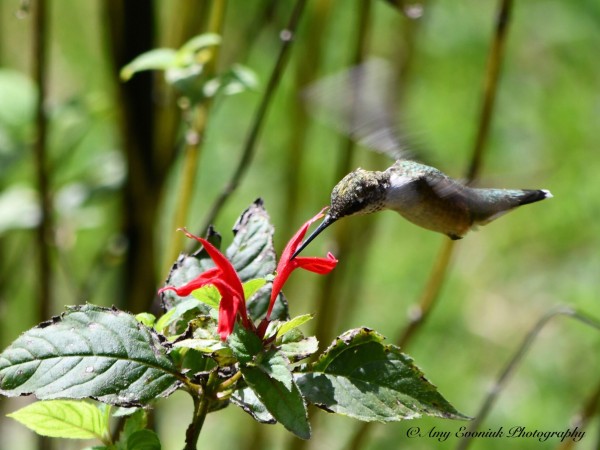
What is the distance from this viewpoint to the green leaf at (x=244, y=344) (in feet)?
2.17

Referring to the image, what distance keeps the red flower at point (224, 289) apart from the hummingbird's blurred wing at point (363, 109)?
367 millimetres

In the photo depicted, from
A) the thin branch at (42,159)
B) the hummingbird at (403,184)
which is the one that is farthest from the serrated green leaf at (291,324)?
the thin branch at (42,159)

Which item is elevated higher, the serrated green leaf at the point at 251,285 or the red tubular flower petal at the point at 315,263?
the red tubular flower petal at the point at 315,263

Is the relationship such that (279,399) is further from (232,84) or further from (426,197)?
(232,84)

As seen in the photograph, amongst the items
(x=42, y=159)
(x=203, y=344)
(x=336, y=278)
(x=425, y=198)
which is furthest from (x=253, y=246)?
A: (x=336, y=278)

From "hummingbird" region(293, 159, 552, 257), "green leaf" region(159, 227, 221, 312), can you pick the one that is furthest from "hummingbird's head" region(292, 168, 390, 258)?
"green leaf" region(159, 227, 221, 312)

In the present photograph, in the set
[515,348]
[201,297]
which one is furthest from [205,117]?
[515,348]

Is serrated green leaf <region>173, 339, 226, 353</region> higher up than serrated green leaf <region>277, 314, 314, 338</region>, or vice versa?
serrated green leaf <region>277, 314, 314, 338</region>

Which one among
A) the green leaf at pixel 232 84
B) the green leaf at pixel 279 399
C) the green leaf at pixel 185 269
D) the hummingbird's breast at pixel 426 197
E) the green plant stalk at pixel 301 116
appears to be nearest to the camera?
the green leaf at pixel 279 399

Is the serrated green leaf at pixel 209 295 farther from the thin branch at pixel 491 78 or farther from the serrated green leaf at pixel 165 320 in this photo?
the thin branch at pixel 491 78

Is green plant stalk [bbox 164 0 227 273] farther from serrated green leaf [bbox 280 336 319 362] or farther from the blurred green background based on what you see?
serrated green leaf [bbox 280 336 319 362]

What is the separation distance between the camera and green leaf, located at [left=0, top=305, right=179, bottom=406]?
658 mm

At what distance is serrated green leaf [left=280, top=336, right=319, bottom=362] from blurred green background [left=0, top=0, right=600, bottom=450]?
3.24ft

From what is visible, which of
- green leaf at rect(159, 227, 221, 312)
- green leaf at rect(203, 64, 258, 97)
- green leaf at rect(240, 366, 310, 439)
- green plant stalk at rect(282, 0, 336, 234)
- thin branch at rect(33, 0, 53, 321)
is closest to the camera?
green leaf at rect(240, 366, 310, 439)
